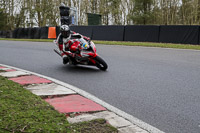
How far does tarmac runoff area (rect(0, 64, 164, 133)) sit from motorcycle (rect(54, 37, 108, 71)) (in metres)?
1.82

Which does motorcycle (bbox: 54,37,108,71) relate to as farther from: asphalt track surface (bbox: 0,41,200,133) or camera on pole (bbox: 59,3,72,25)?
camera on pole (bbox: 59,3,72,25)

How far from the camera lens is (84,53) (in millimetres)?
7840

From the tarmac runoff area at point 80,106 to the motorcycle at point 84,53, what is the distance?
5.96 feet

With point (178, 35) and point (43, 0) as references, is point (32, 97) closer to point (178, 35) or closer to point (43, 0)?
point (178, 35)

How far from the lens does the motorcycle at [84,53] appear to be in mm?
7836

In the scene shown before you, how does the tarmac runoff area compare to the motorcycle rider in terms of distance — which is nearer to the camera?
the tarmac runoff area

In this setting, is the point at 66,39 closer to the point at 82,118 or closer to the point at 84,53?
the point at 84,53

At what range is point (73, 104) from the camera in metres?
4.45

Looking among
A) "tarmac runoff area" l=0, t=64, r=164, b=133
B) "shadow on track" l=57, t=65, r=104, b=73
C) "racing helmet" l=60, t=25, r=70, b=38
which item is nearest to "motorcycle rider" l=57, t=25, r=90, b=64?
"racing helmet" l=60, t=25, r=70, b=38

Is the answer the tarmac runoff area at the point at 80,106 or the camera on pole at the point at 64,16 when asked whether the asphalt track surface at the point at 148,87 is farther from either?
the camera on pole at the point at 64,16

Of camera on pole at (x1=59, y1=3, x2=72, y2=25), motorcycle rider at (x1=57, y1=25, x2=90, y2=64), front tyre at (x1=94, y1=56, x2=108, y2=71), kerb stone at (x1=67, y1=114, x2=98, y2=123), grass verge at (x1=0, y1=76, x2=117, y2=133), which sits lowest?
kerb stone at (x1=67, y1=114, x2=98, y2=123)

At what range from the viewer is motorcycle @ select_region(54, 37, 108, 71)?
7.84m

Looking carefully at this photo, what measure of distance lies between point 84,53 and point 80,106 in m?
3.66

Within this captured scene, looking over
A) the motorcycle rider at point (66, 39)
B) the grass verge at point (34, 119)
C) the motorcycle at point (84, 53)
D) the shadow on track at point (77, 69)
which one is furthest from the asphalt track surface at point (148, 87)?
the grass verge at point (34, 119)
